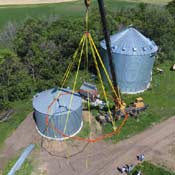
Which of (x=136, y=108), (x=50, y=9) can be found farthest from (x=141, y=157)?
(x=50, y=9)

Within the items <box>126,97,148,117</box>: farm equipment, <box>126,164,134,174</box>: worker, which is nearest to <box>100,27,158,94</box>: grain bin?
<box>126,97,148,117</box>: farm equipment

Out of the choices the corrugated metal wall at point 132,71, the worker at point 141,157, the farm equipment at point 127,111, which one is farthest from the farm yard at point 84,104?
the corrugated metal wall at point 132,71

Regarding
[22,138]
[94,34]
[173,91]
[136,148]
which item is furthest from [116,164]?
[94,34]

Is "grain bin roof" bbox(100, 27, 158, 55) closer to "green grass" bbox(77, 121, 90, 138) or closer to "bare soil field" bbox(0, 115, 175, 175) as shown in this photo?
"bare soil field" bbox(0, 115, 175, 175)

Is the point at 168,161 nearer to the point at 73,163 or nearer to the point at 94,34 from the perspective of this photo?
the point at 73,163

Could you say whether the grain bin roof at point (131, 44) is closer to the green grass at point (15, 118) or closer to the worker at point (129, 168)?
the green grass at point (15, 118)
